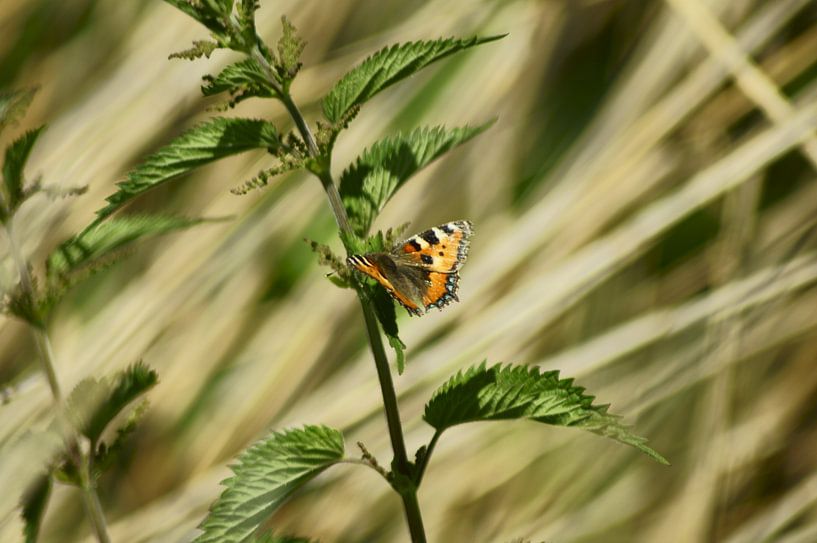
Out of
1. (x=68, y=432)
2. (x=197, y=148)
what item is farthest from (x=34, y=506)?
(x=197, y=148)

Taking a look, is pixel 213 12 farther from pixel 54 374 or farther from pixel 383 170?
pixel 54 374

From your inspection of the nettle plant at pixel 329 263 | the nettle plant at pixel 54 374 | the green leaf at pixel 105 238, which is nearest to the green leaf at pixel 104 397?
the nettle plant at pixel 54 374

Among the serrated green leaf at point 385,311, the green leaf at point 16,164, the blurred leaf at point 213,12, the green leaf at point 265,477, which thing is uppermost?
the green leaf at point 16,164

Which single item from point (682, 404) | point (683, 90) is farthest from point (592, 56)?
point (682, 404)

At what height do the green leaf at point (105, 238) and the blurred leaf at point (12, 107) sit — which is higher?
the blurred leaf at point (12, 107)

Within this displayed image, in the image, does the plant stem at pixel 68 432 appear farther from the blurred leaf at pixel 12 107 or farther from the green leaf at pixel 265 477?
the green leaf at pixel 265 477

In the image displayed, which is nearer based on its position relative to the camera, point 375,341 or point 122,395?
point 375,341
